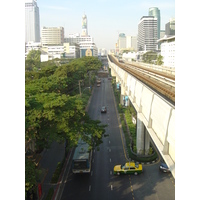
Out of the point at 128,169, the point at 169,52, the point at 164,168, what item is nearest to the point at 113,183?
the point at 128,169

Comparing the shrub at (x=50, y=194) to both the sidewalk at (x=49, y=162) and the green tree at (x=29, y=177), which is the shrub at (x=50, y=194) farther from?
the green tree at (x=29, y=177)

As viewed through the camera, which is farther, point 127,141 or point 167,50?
point 167,50

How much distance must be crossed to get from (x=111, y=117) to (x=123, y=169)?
13.3 metres

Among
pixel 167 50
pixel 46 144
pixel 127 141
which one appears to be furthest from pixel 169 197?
pixel 167 50

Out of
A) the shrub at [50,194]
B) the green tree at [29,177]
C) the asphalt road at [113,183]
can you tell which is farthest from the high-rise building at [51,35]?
the green tree at [29,177]

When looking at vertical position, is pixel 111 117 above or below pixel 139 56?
below

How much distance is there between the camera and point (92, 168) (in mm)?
15414

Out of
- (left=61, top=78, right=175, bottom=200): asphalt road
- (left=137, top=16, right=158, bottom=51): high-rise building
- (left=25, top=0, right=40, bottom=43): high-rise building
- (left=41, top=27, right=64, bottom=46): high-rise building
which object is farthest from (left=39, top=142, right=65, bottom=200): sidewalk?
(left=25, top=0, right=40, bottom=43): high-rise building

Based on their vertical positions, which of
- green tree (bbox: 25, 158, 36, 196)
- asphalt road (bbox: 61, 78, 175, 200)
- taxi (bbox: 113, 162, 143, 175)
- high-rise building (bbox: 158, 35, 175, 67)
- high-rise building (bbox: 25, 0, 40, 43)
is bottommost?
asphalt road (bbox: 61, 78, 175, 200)

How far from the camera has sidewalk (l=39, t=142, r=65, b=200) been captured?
44.3 ft

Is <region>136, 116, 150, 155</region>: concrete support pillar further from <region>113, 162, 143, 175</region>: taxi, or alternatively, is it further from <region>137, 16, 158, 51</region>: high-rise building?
<region>137, 16, 158, 51</region>: high-rise building

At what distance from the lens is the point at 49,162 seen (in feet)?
54.3
